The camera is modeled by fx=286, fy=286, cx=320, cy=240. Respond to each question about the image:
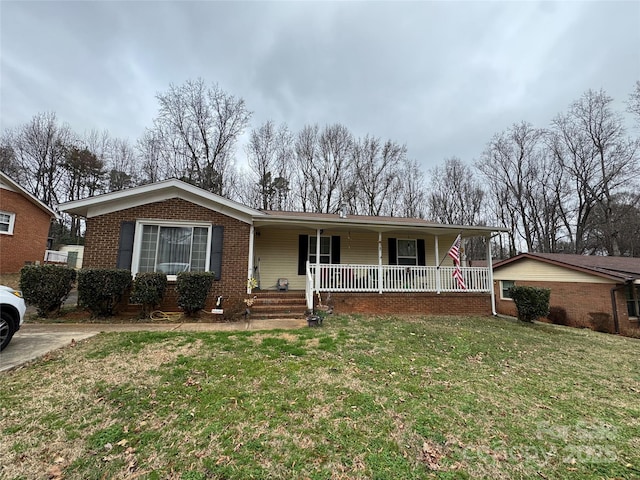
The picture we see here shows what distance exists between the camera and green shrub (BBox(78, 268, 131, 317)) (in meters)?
6.95

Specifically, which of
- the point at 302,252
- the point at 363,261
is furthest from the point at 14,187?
the point at 363,261

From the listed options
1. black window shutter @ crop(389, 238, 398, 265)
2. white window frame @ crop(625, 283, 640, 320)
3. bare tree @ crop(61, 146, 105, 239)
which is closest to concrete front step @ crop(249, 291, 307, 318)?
black window shutter @ crop(389, 238, 398, 265)

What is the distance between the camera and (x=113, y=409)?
302 cm

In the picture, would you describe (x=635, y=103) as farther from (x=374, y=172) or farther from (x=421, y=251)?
(x=421, y=251)

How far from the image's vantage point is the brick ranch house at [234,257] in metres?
8.27

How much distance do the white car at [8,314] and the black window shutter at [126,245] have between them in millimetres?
3656

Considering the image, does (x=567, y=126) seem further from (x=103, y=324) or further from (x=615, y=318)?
(x=103, y=324)

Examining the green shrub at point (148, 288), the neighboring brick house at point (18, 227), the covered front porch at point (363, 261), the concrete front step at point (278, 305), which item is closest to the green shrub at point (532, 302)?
the covered front porch at point (363, 261)

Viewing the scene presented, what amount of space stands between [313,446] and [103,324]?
6.62 meters

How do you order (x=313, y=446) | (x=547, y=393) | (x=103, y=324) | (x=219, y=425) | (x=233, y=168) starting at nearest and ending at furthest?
(x=313, y=446)
(x=219, y=425)
(x=547, y=393)
(x=103, y=324)
(x=233, y=168)

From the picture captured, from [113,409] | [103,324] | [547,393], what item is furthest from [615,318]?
[103,324]

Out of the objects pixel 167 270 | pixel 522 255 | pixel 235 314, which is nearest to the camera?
pixel 235 314

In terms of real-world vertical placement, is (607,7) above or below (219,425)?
above

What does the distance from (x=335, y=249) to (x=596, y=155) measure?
2689 centimetres
